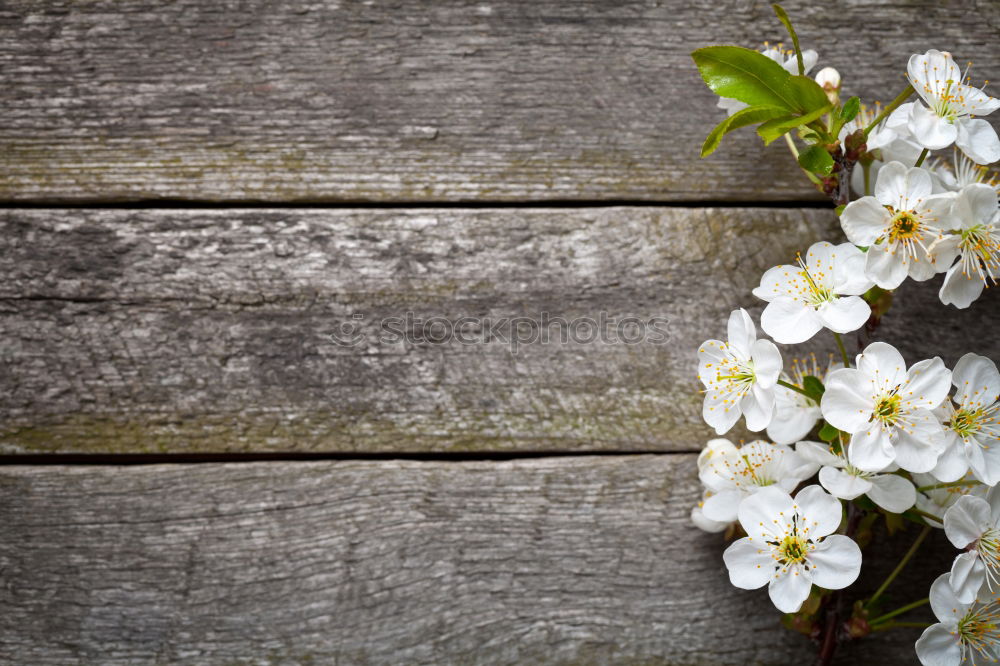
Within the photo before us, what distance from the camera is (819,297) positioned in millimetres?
639

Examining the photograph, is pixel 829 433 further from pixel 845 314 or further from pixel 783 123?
pixel 783 123

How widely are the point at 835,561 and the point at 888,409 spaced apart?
157 mm

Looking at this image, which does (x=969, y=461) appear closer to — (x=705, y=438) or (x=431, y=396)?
(x=705, y=438)

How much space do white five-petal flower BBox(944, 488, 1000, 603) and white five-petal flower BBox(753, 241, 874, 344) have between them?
203mm

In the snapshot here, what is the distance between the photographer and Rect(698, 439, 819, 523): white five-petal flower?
69cm

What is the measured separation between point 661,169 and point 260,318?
1.69ft

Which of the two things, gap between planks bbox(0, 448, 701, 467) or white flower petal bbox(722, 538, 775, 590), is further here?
gap between planks bbox(0, 448, 701, 467)

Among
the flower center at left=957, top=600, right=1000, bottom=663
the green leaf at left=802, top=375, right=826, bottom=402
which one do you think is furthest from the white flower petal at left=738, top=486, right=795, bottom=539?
the flower center at left=957, top=600, right=1000, bottom=663

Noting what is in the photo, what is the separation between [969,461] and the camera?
2.05 ft

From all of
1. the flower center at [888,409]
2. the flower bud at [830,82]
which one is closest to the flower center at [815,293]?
the flower center at [888,409]

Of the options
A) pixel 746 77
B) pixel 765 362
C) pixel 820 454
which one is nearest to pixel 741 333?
pixel 765 362

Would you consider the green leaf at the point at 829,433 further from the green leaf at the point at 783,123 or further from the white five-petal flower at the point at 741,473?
the green leaf at the point at 783,123

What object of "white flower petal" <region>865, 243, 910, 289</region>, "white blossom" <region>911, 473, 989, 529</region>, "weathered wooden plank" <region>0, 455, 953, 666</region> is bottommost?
"weathered wooden plank" <region>0, 455, 953, 666</region>

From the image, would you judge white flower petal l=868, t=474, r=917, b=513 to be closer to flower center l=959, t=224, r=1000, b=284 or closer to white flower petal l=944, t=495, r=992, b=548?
white flower petal l=944, t=495, r=992, b=548
